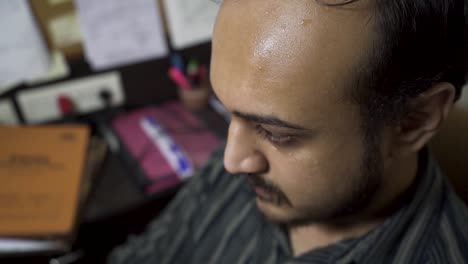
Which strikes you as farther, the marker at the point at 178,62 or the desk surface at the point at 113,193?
the marker at the point at 178,62

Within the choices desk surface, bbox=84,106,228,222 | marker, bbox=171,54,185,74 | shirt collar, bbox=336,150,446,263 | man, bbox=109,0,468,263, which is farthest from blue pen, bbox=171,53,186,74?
shirt collar, bbox=336,150,446,263

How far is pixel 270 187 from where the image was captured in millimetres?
694

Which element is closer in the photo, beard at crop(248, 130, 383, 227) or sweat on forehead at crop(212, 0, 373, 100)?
sweat on forehead at crop(212, 0, 373, 100)

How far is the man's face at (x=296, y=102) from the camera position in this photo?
523 millimetres

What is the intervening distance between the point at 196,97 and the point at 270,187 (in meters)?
0.59

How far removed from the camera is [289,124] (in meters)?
0.58

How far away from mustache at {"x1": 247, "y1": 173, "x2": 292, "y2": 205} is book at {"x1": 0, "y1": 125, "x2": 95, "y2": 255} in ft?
1.40

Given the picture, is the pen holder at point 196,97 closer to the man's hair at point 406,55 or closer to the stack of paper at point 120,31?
the stack of paper at point 120,31

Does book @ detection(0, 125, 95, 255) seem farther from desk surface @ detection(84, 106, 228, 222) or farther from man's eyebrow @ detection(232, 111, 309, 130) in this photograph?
man's eyebrow @ detection(232, 111, 309, 130)

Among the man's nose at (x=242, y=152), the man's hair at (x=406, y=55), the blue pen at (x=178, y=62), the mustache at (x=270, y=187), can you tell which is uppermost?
the man's hair at (x=406, y=55)

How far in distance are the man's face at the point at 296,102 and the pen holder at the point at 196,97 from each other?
56 cm

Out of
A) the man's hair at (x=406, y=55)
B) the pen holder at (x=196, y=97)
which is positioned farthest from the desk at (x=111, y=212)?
the man's hair at (x=406, y=55)

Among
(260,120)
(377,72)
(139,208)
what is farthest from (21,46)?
(377,72)

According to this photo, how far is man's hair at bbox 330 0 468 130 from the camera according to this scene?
0.52 metres
